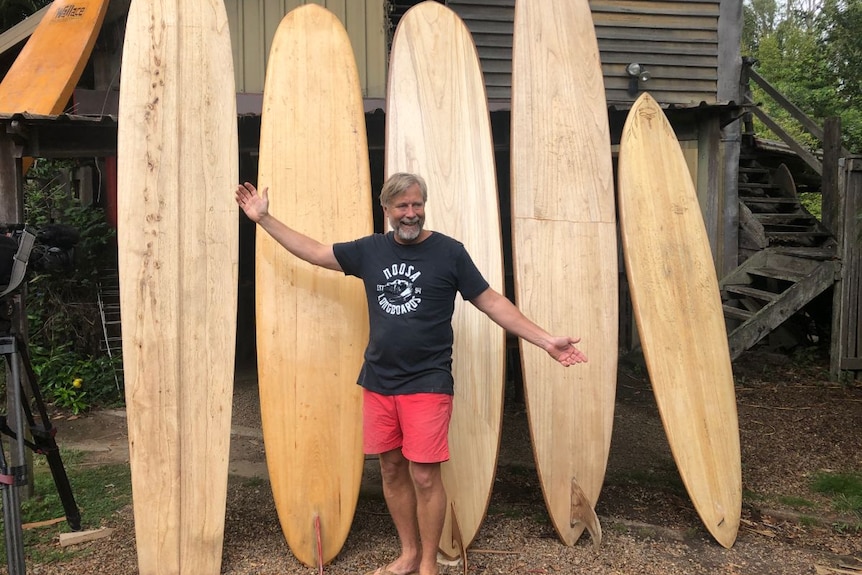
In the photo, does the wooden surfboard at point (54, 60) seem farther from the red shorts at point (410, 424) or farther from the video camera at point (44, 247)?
the red shorts at point (410, 424)

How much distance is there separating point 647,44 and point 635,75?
39 centimetres

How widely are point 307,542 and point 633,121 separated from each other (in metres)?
2.51

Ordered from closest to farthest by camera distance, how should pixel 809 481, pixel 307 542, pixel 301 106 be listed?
pixel 307 542 < pixel 301 106 < pixel 809 481

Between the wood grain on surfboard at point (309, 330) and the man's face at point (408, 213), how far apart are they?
596 mm

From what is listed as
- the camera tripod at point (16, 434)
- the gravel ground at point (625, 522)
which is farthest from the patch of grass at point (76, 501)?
the camera tripod at point (16, 434)

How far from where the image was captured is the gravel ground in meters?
2.67

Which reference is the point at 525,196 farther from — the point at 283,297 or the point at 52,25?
the point at 52,25

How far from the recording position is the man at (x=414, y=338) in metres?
2.28

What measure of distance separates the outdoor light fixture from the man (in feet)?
15.1

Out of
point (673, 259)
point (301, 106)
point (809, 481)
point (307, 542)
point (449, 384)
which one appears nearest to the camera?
point (449, 384)

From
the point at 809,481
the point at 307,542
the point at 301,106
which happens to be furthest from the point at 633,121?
the point at 307,542

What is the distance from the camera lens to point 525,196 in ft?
10.1

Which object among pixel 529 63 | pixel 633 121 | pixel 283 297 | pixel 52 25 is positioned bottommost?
pixel 283 297

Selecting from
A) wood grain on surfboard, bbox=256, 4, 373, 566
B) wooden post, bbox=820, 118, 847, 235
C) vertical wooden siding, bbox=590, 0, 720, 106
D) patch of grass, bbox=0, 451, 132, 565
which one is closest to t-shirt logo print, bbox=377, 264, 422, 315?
wood grain on surfboard, bbox=256, 4, 373, 566
